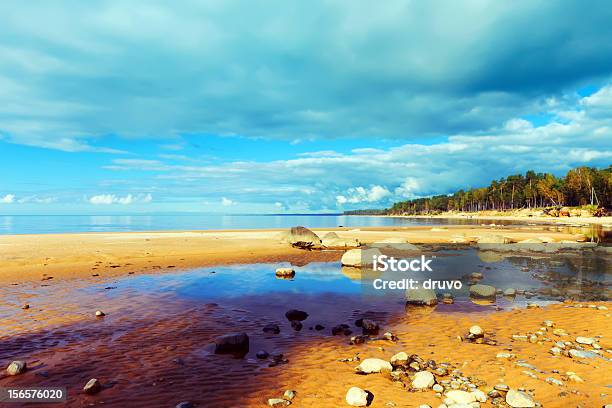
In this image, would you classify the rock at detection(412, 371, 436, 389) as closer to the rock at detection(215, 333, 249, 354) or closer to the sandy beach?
the sandy beach

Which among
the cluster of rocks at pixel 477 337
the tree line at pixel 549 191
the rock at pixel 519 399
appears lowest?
the cluster of rocks at pixel 477 337

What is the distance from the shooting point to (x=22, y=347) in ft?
30.0

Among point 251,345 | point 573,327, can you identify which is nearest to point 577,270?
point 573,327

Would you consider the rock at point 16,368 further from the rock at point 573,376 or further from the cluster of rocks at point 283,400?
the rock at point 573,376

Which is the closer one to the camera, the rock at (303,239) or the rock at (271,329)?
the rock at (271,329)

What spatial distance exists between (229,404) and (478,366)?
228 inches

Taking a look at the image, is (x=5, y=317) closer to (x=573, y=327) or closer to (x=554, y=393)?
(x=554, y=393)

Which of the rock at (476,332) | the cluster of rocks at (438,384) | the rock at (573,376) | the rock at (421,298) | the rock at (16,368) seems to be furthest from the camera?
the rock at (421,298)

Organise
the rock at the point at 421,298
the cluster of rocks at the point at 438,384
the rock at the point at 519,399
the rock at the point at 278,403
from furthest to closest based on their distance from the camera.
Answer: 1. the rock at the point at 421,298
2. the rock at the point at 278,403
3. the cluster of rocks at the point at 438,384
4. the rock at the point at 519,399

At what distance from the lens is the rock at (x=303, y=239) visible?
34.8m

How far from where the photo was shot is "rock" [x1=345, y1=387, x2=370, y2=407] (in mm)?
6168

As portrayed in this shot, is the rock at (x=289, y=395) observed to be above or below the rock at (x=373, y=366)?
below

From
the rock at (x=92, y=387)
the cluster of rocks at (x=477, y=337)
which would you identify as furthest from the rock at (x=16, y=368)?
the cluster of rocks at (x=477, y=337)

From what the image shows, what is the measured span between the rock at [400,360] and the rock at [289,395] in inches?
103
